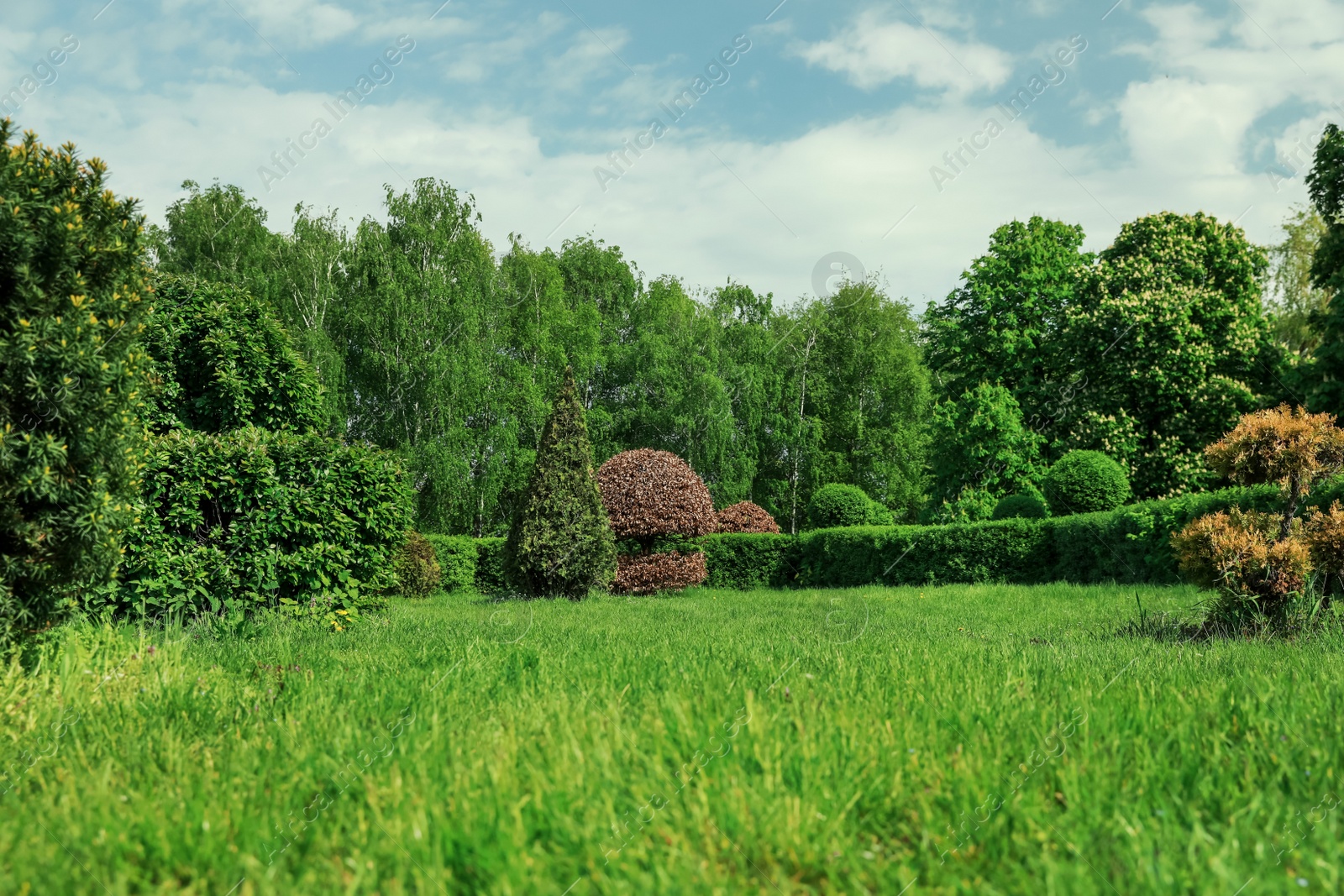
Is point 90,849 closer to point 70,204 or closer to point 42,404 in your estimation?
point 42,404

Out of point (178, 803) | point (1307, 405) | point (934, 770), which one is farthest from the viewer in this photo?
point (1307, 405)

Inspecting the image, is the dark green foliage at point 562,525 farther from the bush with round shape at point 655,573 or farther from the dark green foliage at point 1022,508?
the dark green foliage at point 1022,508

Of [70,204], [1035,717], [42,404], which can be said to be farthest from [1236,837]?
[70,204]

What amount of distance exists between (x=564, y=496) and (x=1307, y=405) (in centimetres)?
1542

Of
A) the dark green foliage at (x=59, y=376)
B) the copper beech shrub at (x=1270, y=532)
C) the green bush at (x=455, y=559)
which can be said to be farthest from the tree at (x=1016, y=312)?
the dark green foliage at (x=59, y=376)

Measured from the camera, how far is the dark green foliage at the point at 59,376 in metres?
4.14

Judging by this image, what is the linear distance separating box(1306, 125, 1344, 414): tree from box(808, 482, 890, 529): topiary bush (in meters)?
11.5

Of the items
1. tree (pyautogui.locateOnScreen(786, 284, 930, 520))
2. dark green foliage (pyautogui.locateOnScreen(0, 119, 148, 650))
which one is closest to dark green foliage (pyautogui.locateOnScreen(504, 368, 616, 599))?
dark green foliage (pyautogui.locateOnScreen(0, 119, 148, 650))

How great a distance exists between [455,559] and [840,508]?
1144 centimetres

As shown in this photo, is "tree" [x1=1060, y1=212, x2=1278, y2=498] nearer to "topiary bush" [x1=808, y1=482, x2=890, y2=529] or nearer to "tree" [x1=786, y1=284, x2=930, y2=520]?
"topiary bush" [x1=808, y1=482, x2=890, y2=529]

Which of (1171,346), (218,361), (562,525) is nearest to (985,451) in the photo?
(1171,346)

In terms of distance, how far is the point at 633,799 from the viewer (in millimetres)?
2592

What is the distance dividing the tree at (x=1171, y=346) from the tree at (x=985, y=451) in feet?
4.34

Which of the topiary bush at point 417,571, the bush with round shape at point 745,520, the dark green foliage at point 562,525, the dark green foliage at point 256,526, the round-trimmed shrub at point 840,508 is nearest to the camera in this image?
the dark green foliage at point 256,526
